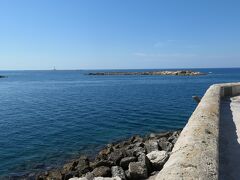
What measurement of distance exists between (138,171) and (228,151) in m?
2.65

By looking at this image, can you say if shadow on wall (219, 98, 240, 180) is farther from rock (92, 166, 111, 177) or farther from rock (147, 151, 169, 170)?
rock (92, 166, 111, 177)

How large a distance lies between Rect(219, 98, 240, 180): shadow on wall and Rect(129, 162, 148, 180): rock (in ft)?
7.42

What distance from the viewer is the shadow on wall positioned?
5.91 meters

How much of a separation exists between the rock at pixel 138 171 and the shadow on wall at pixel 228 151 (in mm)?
2260

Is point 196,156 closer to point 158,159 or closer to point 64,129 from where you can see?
point 158,159

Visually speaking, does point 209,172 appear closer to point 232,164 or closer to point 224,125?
point 232,164

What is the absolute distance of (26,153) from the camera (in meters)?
17.3

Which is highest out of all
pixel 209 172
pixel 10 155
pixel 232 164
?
pixel 209 172

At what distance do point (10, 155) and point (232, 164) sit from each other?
1407cm

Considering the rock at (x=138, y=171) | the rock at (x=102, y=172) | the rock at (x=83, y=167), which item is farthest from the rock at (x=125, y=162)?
the rock at (x=83, y=167)

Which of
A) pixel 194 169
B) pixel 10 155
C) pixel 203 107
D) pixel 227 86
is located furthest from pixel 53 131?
pixel 194 169

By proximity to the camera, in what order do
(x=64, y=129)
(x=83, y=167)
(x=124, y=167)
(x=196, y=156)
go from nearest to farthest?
1. (x=196, y=156)
2. (x=124, y=167)
3. (x=83, y=167)
4. (x=64, y=129)

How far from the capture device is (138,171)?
8.54 m

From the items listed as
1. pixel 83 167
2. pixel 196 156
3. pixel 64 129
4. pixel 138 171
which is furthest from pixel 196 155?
pixel 64 129
